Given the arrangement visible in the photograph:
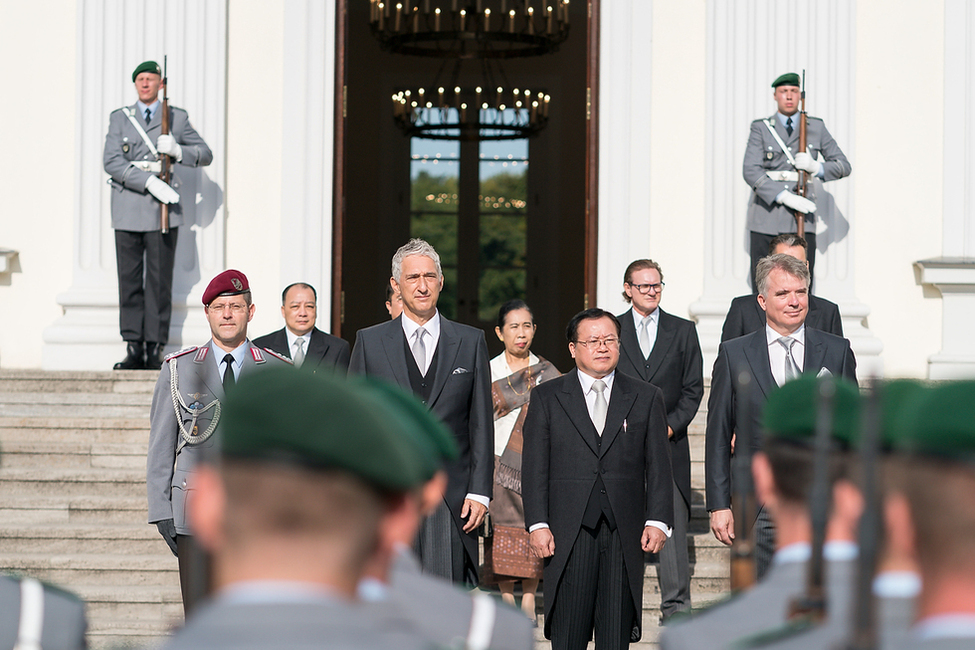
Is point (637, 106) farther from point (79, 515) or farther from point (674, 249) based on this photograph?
point (79, 515)

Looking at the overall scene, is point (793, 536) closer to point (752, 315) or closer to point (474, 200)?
point (752, 315)

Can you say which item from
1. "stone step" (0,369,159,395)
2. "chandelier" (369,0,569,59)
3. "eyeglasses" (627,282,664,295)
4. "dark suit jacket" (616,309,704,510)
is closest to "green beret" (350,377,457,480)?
"dark suit jacket" (616,309,704,510)

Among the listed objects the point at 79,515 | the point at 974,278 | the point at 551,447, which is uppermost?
the point at 974,278

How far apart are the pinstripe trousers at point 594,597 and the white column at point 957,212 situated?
411 centimetres

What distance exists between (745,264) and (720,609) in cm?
640

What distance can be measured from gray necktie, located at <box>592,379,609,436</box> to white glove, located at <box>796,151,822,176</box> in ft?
10.2

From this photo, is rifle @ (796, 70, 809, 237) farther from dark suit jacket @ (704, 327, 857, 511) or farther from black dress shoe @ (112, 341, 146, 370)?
black dress shoe @ (112, 341, 146, 370)

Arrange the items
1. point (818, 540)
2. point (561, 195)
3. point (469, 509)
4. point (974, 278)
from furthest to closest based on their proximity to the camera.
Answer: point (561, 195) → point (974, 278) → point (469, 509) → point (818, 540)

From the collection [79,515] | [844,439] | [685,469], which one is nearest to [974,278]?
[685,469]

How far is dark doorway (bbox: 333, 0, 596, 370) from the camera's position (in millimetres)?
15812

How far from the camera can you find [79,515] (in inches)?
251

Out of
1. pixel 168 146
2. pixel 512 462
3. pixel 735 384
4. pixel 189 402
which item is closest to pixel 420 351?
pixel 189 402

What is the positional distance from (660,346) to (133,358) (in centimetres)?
340

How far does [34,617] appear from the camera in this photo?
217 cm
